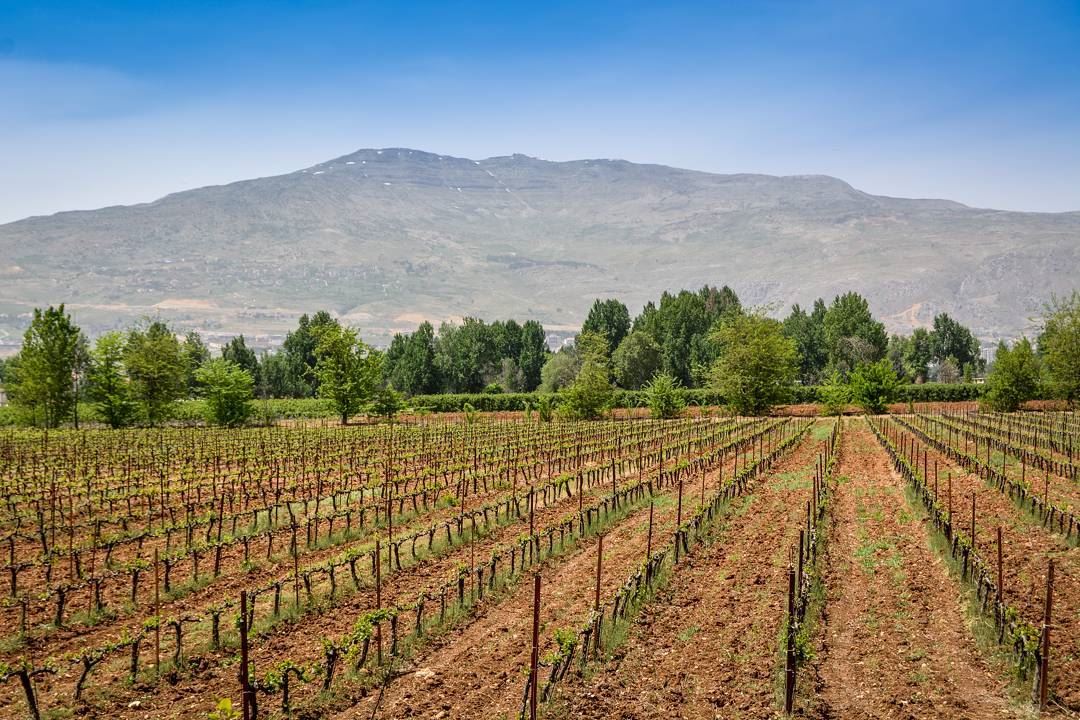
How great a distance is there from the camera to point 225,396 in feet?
199

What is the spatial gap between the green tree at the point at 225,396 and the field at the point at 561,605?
3530 cm

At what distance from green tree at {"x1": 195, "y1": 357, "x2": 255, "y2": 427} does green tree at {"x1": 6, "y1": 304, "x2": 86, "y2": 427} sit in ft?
28.2

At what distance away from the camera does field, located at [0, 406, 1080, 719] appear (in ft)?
33.8

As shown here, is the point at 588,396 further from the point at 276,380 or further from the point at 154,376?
the point at 276,380

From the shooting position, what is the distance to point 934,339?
445ft

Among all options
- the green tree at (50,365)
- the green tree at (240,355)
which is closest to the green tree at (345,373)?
the green tree at (50,365)

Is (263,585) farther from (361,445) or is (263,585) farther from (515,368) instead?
(515,368)

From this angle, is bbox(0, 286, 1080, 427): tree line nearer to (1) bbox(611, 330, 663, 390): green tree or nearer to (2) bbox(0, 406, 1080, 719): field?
(1) bbox(611, 330, 663, 390): green tree

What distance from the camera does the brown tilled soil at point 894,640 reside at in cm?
999

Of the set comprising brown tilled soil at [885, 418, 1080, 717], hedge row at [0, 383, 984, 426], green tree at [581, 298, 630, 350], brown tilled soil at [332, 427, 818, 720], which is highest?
green tree at [581, 298, 630, 350]

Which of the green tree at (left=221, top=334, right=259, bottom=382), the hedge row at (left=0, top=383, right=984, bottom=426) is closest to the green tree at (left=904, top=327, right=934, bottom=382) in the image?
the hedge row at (left=0, top=383, right=984, bottom=426)

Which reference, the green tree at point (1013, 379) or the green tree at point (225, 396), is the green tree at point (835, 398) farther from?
the green tree at point (225, 396)

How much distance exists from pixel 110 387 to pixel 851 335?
298 ft

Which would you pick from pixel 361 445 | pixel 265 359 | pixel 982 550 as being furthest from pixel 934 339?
pixel 982 550
